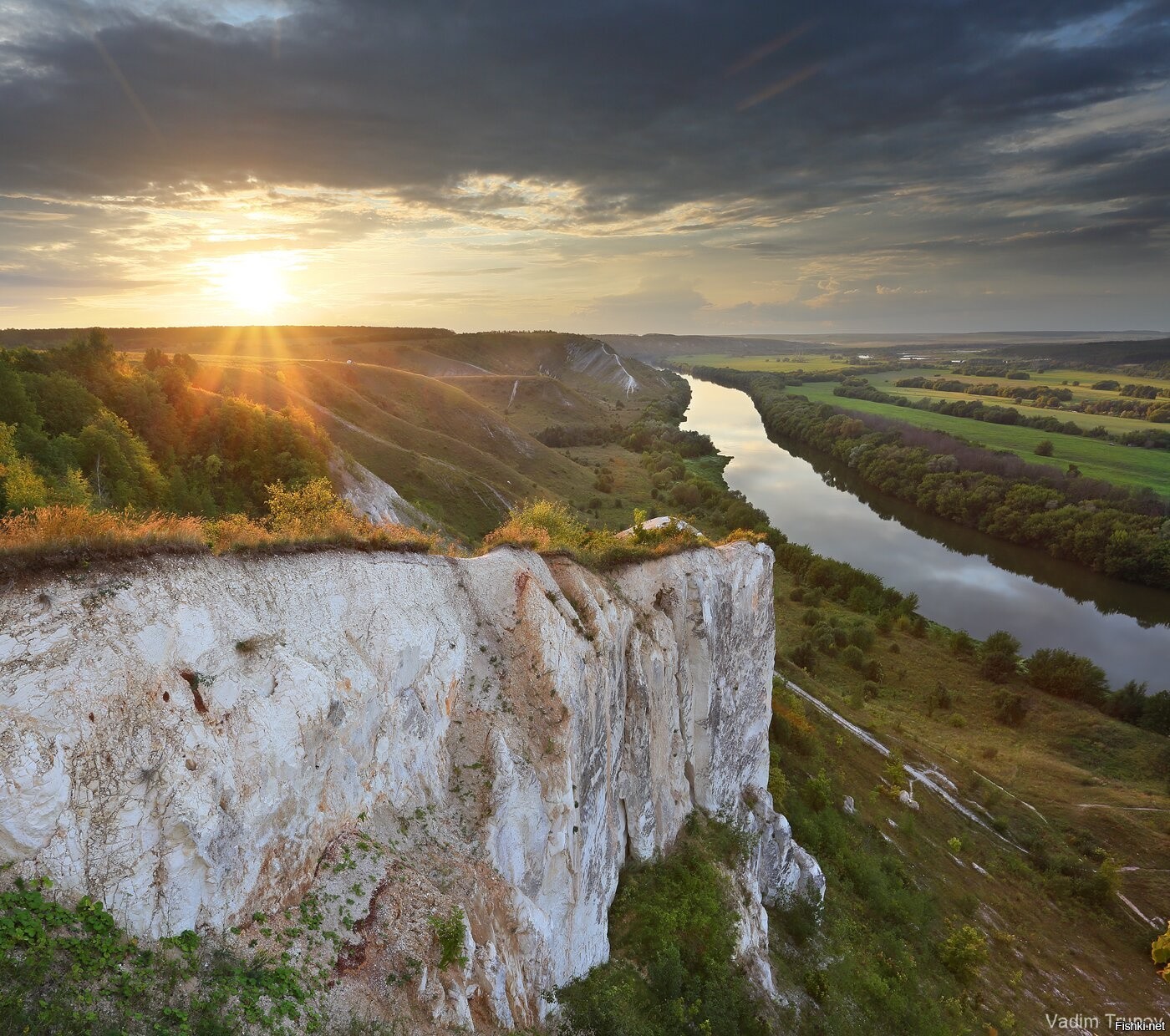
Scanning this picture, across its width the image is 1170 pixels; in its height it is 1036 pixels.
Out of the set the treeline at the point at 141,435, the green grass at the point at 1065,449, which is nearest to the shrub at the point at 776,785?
the treeline at the point at 141,435

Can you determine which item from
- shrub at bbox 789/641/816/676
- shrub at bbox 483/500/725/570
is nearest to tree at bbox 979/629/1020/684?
shrub at bbox 789/641/816/676

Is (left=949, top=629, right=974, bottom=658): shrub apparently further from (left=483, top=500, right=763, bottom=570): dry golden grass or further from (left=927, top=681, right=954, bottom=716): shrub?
(left=483, top=500, right=763, bottom=570): dry golden grass

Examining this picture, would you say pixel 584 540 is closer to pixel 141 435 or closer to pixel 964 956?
pixel 964 956

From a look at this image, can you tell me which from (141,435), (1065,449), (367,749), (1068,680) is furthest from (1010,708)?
(1065,449)

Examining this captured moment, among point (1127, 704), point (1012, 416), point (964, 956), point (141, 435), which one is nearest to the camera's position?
point (964, 956)

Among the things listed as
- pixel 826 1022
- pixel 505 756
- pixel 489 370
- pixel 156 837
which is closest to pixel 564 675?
pixel 505 756

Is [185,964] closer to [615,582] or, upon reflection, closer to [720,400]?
[615,582]
